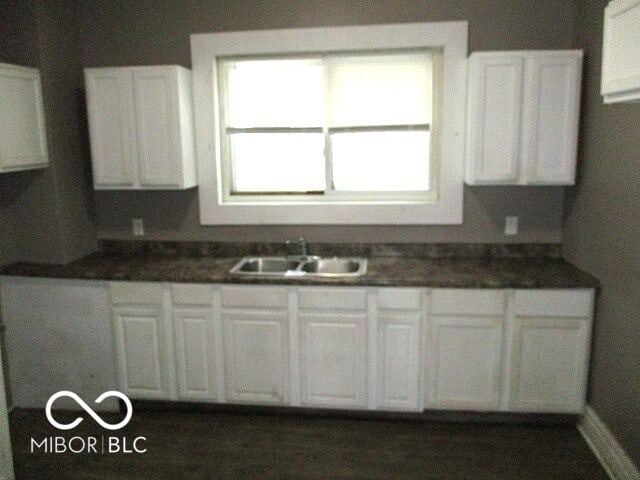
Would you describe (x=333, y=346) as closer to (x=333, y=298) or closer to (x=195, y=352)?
(x=333, y=298)

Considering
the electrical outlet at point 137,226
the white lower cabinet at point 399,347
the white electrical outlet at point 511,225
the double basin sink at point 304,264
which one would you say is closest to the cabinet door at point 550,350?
the white lower cabinet at point 399,347

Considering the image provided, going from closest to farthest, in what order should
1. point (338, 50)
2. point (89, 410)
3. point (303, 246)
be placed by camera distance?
point (89, 410)
point (338, 50)
point (303, 246)

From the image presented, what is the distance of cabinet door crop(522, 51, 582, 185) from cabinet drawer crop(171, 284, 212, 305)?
1927 mm

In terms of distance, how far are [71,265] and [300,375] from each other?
1544 millimetres

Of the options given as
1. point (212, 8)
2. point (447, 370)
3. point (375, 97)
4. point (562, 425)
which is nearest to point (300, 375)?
point (447, 370)

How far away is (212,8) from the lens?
3363mm

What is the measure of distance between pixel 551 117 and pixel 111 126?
2552mm

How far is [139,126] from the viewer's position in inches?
127

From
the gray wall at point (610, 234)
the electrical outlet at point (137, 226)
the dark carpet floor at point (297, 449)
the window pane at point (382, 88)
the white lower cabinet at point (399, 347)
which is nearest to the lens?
the gray wall at point (610, 234)

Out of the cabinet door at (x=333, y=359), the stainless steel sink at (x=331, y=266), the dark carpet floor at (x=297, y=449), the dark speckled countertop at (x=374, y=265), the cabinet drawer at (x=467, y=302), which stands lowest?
the dark carpet floor at (x=297, y=449)

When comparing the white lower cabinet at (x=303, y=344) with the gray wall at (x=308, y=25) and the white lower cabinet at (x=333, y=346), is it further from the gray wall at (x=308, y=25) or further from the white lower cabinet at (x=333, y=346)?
the gray wall at (x=308, y=25)

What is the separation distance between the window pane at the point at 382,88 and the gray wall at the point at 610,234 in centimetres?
91

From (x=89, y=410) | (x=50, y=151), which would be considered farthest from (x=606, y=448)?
(x=50, y=151)

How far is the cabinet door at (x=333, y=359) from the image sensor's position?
2.99 m
